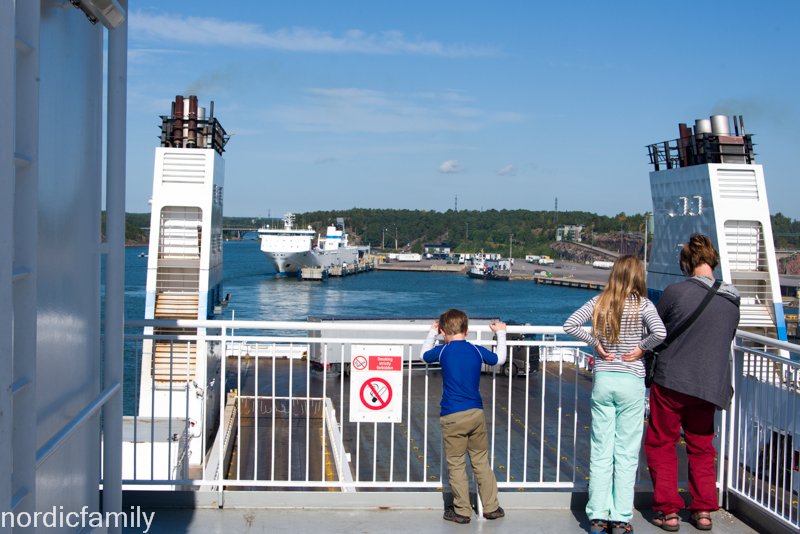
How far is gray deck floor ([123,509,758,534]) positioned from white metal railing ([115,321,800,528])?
0.19m

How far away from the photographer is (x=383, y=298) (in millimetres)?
78250

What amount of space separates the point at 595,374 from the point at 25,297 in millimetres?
3088

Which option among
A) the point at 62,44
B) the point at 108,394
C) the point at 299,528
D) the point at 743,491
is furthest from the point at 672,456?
the point at 62,44

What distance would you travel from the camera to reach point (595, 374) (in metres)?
3.78

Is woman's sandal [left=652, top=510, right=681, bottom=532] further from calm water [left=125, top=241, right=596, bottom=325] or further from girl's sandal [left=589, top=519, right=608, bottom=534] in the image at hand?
calm water [left=125, top=241, right=596, bottom=325]

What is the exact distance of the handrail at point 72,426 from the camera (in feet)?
6.61

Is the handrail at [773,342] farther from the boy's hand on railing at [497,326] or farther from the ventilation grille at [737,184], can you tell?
the ventilation grille at [737,184]

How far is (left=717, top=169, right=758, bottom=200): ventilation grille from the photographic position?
64.0 feet

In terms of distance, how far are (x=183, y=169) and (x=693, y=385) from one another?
18385mm

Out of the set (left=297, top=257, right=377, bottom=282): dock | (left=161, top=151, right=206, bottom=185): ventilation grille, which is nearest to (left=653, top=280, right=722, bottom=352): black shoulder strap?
(left=161, top=151, right=206, bottom=185): ventilation grille

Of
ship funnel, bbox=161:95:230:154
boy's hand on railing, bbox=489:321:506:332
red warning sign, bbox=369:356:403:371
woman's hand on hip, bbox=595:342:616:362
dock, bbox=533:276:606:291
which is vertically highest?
ship funnel, bbox=161:95:230:154

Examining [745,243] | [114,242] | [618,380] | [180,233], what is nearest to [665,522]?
[618,380]

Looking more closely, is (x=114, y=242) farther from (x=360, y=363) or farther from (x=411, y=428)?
(x=411, y=428)

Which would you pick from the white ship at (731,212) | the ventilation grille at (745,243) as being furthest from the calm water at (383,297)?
the ventilation grille at (745,243)
